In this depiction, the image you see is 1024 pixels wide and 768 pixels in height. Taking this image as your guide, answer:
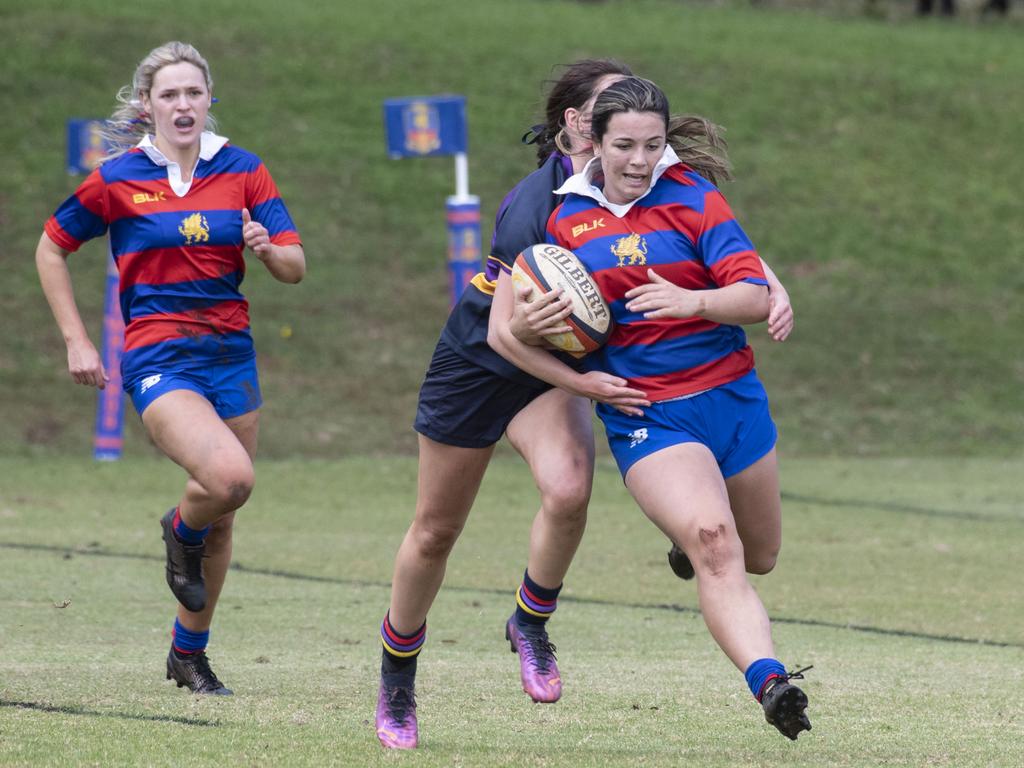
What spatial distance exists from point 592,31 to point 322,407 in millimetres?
12776

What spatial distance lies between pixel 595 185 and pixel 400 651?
1.57 m

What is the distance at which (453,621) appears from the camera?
8.50m

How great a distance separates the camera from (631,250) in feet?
16.3

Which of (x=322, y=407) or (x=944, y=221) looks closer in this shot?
(x=322, y=407)

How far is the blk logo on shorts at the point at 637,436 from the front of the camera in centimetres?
494

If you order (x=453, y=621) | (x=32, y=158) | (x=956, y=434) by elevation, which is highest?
(x=453, y=621)

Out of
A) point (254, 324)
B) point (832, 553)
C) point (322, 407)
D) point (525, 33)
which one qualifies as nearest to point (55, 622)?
point (832, 553)

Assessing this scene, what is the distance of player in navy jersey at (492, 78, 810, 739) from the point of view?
475 cm

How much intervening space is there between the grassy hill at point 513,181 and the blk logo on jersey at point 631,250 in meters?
12.4

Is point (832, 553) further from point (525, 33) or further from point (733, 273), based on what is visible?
point (525, 33)

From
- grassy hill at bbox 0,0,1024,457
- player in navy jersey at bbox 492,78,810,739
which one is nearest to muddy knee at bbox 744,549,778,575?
player in navy jersey at bbox 492,78,810,739

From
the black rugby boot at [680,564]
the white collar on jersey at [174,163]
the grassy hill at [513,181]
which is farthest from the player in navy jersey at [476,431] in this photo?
the grassy hill at [513,181]

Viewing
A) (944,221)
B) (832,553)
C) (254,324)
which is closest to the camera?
(832,553)

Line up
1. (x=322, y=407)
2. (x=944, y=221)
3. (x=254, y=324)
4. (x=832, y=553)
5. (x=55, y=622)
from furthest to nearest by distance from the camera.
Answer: (x=944, y=221), (x=254, y=324), (x=322, y=407), (x=832, y=553), (x=55, y=622)
